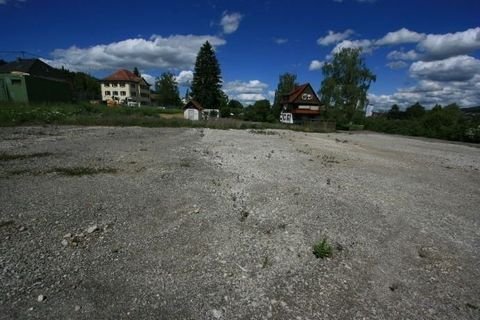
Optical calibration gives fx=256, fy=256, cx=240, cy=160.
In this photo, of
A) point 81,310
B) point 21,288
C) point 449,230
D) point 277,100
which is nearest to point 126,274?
point 81,310

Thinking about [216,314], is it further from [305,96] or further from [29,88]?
[305,96]

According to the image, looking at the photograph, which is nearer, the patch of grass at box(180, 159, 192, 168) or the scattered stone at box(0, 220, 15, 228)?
the scattered stone at box(0, 220, 15, 228)

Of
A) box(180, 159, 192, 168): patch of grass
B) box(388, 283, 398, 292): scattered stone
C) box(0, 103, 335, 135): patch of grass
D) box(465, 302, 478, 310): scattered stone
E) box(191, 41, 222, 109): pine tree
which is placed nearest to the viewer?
box(465, 302, 478, 310): scattered stone

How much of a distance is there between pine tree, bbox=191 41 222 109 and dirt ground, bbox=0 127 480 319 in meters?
48.7

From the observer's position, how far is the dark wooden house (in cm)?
4453

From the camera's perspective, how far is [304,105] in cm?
4475

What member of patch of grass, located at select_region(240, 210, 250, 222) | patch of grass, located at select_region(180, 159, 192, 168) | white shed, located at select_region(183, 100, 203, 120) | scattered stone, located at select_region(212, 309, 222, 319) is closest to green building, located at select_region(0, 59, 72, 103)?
white shed, located at select_region(183, 100, 203, 120)

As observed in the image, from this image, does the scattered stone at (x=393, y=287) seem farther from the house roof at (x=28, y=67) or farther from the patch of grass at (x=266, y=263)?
the house roof at (x=28, y=67)

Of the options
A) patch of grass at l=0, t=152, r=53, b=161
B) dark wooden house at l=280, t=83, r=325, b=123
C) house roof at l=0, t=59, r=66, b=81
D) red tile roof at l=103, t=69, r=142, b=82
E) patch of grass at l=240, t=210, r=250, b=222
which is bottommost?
patch of grass at l=240, t=210, r=250, b=222

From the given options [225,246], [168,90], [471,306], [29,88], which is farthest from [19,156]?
[168,90]

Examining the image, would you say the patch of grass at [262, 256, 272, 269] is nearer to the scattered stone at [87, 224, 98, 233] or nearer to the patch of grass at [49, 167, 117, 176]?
the scattered stone at [87, 224, 98, 233]

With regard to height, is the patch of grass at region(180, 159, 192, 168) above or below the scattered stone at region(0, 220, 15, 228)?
below

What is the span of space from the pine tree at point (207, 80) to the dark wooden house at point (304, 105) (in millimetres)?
17206

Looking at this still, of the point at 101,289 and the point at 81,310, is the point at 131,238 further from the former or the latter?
the point at 81,310
